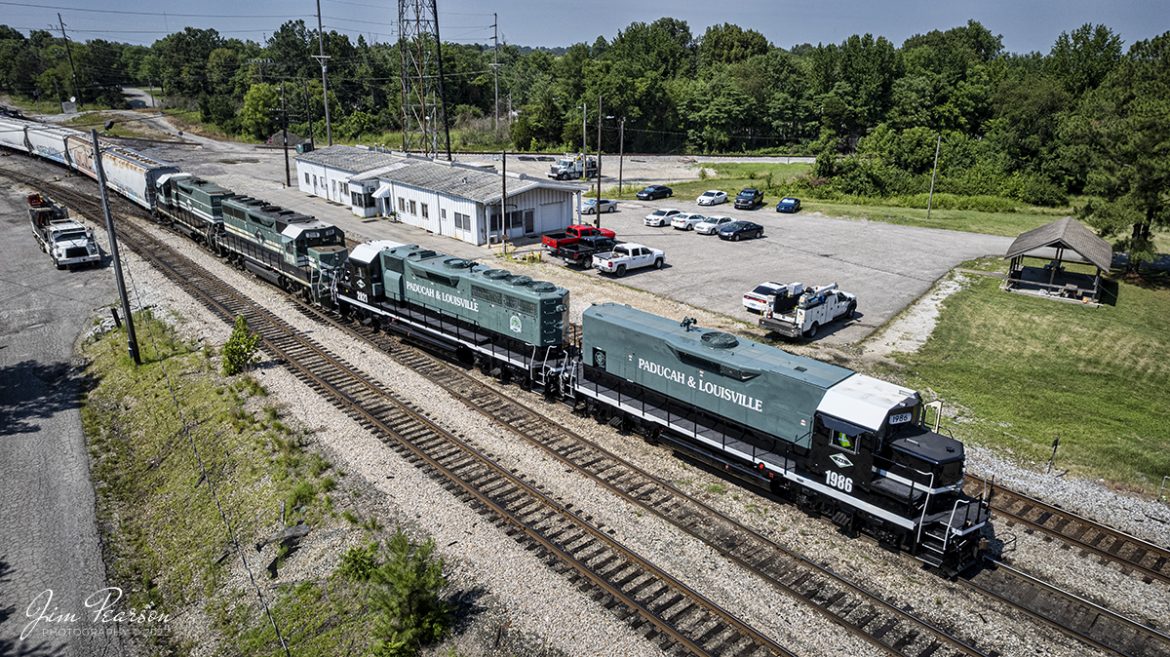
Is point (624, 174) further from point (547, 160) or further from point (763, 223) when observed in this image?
point (763, 223)

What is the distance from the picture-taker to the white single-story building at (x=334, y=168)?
5820 cm

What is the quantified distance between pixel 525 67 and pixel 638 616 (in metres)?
138

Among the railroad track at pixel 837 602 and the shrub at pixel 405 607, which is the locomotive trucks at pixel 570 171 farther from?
the shrub at pixel 405 607

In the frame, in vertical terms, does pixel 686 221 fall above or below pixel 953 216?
above

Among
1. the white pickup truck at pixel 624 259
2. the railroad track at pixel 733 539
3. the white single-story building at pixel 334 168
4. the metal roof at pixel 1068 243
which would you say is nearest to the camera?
the railroad track at pixel 733 539

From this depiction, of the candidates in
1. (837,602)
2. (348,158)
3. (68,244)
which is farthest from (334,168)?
(837,602)

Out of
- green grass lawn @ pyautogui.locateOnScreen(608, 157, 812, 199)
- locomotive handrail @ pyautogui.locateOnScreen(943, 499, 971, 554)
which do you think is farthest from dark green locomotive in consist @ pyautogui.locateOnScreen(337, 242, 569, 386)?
green grass lawn @ pyautogui.locateOnScreen(608, 157, 812, 199)

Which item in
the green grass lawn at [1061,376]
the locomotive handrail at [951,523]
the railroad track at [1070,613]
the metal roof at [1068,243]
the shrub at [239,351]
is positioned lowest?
the railroad track at [1070,613]

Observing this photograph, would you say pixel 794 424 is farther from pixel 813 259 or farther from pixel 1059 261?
pixel 813 259

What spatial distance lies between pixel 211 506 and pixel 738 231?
39.5 meters

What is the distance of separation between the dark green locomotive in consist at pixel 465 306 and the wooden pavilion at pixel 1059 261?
28872 millimetres

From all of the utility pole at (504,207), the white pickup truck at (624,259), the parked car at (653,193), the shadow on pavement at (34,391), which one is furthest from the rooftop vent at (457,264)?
the parked car at (653,193)

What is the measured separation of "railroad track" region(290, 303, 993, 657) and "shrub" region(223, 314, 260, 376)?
7.31m

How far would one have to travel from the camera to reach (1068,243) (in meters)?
36.9
